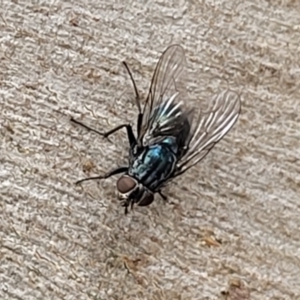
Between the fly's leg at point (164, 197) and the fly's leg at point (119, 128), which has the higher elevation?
the fly's leg at point (119, 128)

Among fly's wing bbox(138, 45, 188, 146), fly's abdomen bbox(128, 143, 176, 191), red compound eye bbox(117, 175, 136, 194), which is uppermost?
fly's wing bbox(138, 45, 188, 146)

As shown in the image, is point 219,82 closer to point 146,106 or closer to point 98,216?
point 146,106

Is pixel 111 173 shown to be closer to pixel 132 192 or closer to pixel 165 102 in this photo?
pixel 132 192

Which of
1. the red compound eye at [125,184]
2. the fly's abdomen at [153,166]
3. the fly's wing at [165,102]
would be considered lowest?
the red compound eye at [125,184]

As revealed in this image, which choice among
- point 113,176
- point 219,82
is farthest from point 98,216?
point 219,82

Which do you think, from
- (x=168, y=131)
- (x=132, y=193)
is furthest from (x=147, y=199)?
(x=168, y=131)

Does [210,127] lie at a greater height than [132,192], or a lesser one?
greater
